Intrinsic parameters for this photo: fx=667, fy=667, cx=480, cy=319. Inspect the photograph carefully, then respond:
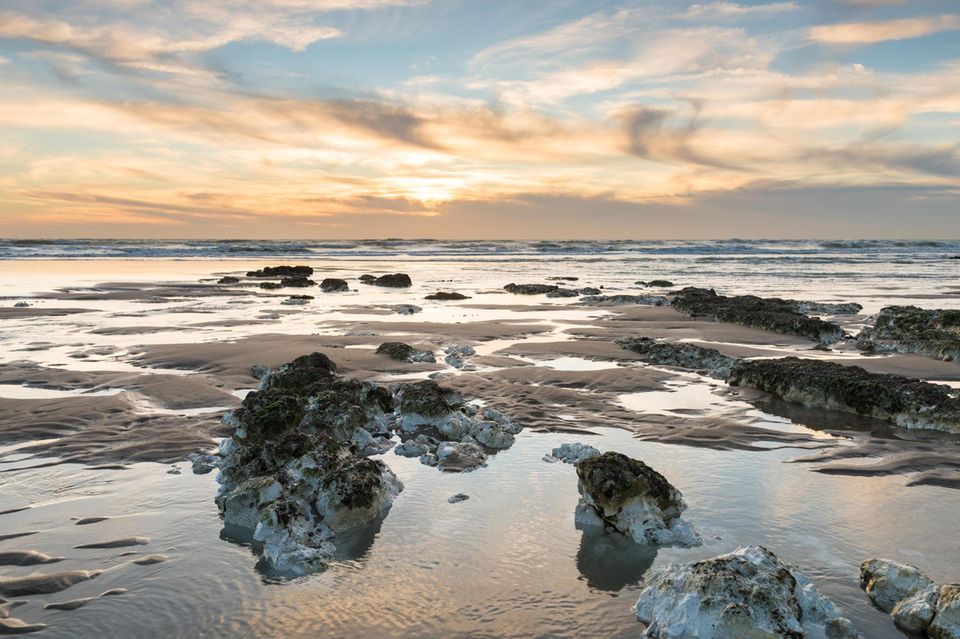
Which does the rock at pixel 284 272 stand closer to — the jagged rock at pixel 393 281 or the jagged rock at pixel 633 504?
the jagged rock at pixel 393 281

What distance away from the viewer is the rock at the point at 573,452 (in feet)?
26.3

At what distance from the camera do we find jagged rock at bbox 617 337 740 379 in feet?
44.4

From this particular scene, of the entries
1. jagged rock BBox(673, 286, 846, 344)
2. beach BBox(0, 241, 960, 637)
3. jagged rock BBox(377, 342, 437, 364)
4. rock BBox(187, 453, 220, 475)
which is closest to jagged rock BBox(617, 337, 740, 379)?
beach BBox(0, 241, 960, 637)

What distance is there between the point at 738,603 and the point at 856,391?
7.30m

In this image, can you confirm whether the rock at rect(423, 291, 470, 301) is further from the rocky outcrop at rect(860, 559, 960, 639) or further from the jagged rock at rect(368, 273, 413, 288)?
the rocky outcrop at rect(860, 559, 960, 639)

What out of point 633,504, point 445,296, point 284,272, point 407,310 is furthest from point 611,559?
point 284,272

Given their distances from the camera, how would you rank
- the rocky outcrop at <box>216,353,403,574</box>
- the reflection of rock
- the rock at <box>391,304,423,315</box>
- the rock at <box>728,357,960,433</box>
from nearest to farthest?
Answer: the reflection of rock
the rocky outcrop at <box>216,353,403,574</box>
the rock at <box>728,357,960,433</box>
the rock at <box>391,304,423,315</box>

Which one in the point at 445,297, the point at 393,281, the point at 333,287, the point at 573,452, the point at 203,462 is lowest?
the point at 203,462

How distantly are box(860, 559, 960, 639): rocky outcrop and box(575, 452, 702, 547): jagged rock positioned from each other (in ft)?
4.60

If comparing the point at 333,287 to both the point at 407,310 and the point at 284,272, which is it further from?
the point at 284,272

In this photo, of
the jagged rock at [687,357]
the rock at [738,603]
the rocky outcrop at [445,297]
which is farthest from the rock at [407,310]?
the rock at [738,603]

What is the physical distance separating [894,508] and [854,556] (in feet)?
4.69

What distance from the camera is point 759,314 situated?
20469 millimetres

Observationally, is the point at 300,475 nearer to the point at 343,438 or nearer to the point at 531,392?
the point at 343,438
